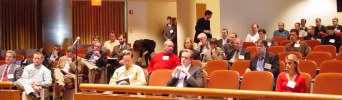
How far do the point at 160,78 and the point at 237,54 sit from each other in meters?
2.70

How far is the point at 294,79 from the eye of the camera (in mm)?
5449

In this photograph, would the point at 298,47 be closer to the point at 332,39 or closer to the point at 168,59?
the point at 332,39

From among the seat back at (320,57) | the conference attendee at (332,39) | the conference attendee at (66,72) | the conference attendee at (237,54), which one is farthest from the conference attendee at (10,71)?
the conference attendee at (332,39)

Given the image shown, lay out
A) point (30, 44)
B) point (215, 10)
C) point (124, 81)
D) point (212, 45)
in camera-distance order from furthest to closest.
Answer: point (215, 10), point (30, 44), point (212, 45), point (124, 81)

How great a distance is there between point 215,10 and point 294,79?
35.1ft

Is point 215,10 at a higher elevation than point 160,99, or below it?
higher

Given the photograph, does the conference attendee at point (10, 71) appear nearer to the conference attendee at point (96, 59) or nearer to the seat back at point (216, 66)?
the conference attendee at point (96, 59)

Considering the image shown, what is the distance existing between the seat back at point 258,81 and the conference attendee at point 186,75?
0.52 meters

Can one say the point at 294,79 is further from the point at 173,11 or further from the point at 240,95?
the point at 173,11

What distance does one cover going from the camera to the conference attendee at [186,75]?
586cm

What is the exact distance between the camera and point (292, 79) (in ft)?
17.9

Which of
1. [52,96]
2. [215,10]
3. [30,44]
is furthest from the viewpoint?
[215,10]

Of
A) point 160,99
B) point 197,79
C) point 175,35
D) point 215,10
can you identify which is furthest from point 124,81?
point 215,10

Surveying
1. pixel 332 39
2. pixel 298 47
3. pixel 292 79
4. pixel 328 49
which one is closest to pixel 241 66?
pixel 292 79
